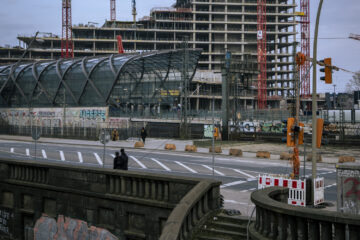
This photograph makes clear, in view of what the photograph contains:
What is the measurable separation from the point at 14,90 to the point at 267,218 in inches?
2828

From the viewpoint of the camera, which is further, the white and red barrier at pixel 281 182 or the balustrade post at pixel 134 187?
the white and red barrier at pixel 281 182

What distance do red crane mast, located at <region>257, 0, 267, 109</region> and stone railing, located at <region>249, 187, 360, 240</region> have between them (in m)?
118

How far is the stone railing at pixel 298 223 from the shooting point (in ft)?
19.9

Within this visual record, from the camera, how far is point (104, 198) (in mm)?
12852

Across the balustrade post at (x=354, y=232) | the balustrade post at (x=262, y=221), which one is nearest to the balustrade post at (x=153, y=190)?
the balustrade post at (x=262, y=221)

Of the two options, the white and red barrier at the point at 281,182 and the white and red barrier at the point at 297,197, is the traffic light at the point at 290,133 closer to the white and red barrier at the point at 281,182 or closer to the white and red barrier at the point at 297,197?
the white and red barrier at the point at 281,182

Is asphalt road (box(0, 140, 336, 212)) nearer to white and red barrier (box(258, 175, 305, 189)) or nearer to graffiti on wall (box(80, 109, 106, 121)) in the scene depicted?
white and red barrier (box(258, 175, 305, 189))

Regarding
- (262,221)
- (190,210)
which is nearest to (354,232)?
(262,221)

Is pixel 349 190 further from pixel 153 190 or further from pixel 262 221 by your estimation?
pixel 153 190

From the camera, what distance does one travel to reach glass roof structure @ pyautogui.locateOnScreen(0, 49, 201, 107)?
202ft

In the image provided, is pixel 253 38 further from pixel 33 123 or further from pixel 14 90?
pixel 33 123

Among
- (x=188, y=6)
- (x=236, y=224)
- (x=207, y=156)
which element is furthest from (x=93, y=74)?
(x=188, y=6)

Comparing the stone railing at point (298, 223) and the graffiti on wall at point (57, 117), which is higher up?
the graffiti on wall at point (57, 117)

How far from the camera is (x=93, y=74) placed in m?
62.3
